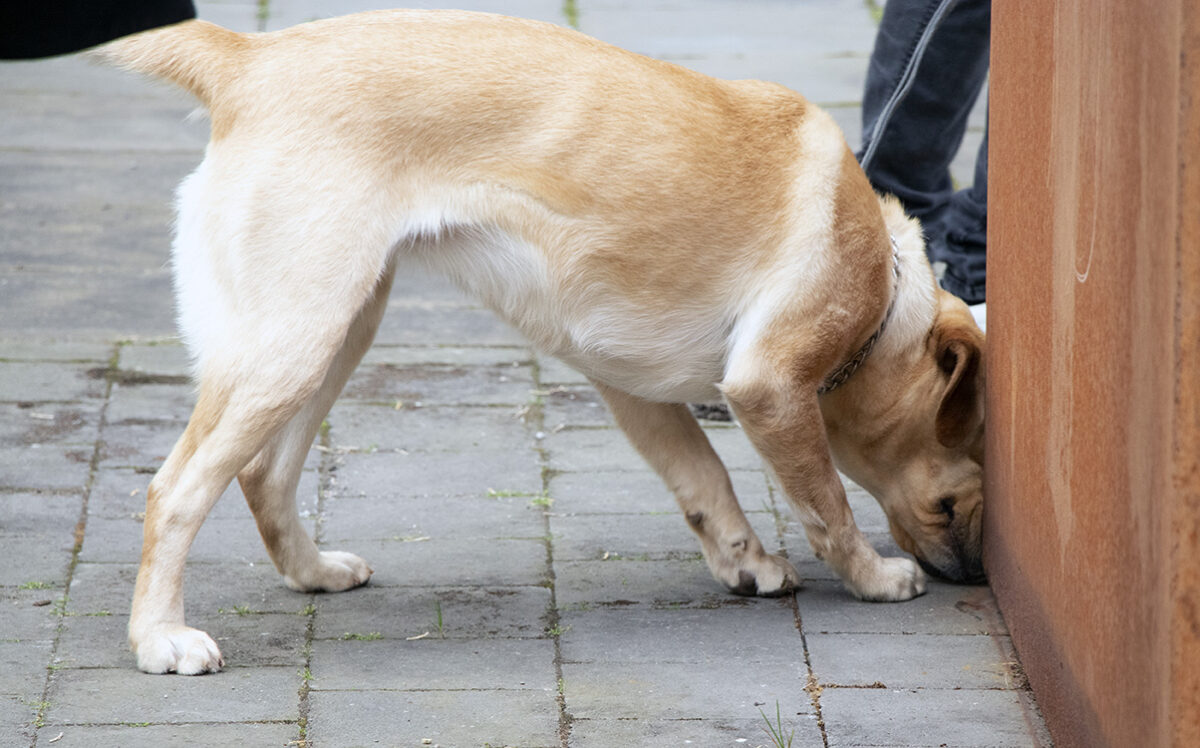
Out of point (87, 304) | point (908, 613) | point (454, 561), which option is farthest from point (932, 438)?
point (87, 304)

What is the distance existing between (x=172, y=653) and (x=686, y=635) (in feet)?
3.86

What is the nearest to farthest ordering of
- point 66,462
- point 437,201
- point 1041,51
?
point 1041,51 < point 437,201 < point 66,462

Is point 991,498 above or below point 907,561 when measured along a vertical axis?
above

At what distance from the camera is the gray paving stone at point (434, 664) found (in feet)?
10.5

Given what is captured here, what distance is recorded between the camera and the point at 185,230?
3279 millimetres

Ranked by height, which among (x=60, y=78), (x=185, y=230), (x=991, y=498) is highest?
(x=185, y=230)

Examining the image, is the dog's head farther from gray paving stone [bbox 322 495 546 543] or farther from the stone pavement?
gray paving stone [bbox 322 495 546 543]

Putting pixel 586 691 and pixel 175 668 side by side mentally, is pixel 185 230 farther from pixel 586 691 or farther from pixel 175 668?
pixel 586 691

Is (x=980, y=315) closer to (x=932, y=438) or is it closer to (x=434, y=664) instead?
(x=932, y=438)

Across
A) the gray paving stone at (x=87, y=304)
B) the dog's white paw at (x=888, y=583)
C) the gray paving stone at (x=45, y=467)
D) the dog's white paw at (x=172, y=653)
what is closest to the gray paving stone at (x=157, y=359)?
the gray paving stone at (x=87, y=304)

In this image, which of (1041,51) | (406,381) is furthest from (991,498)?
(406,381)

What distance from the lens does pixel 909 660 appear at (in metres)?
3.35

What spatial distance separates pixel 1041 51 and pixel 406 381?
2.87 meters


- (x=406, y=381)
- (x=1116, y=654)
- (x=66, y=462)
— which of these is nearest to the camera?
(x=1116, y=654)
